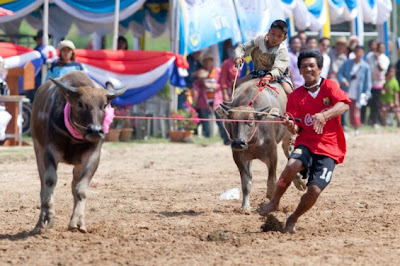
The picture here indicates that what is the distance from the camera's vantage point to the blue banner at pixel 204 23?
58.3 feet

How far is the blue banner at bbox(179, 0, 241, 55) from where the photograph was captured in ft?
58.3

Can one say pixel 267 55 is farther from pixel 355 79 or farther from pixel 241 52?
pixel 355 79

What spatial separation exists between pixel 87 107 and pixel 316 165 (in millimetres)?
2094

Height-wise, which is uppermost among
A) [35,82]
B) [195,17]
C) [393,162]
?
[195,17]

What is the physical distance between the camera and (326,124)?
762cm

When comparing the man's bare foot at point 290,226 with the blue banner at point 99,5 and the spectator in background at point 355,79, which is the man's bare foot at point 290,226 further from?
the spectator in background at point 355,79

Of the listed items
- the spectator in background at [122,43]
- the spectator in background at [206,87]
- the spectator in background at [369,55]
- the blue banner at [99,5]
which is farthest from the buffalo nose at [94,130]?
the spectator in background at [369,55]

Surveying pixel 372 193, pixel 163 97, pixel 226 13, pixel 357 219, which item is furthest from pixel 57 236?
pixel 226 13

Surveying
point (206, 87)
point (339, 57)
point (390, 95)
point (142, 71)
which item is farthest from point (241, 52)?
point (390, 95)

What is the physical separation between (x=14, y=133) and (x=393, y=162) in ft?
22.4

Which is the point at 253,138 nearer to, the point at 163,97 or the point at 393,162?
the point at 393,162

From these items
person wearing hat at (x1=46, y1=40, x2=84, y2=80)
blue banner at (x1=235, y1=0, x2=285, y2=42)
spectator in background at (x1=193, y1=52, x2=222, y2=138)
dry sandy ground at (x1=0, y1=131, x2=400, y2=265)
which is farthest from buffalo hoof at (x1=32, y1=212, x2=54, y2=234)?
blue banner at (x1=235, y1=0, x2=285, y2=42)

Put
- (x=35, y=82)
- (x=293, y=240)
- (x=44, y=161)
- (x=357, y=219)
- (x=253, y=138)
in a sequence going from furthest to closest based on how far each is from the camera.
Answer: (x=35, y=82) → (x=253, y=138) → (x=357, y=219) → (x=44, y=161) → (x=293, y=240)

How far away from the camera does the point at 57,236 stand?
291 inches
